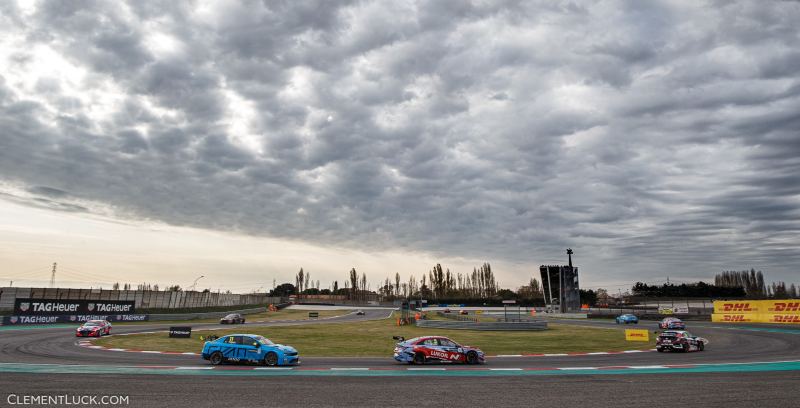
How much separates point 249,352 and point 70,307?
46.8m

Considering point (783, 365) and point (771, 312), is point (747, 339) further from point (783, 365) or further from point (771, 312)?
point (771, 312)

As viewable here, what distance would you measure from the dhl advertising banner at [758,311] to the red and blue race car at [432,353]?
166 feet

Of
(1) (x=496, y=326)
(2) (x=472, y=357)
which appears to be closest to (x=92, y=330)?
(2) (x=472, y=357)

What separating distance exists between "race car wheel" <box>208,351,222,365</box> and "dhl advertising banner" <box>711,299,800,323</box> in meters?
60.6

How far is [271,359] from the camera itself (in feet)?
69.3

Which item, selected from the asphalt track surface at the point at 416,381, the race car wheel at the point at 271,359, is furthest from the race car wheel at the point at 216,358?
the race car wheel at the point at 271,359

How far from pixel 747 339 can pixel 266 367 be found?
115 feet

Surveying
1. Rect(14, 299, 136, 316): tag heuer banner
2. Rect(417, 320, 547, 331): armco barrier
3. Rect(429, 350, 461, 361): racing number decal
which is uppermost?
Rect(14, 299, 136, 316): tag heuer banner

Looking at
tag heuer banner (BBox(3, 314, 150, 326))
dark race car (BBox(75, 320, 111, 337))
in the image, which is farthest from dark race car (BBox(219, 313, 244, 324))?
dark race car (BBox(75, 320, 111, 337))

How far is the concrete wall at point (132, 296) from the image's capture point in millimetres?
52312

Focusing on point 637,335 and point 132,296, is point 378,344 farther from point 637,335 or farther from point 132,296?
point 132,296

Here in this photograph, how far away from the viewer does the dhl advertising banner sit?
54.1 meters

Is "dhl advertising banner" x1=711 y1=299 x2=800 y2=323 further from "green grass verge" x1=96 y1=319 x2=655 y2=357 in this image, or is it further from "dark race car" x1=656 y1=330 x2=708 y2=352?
"dark race car" x1=656 y1=330 x2=708 y2=352

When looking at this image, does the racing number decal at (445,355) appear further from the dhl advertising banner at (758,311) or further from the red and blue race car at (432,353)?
the dhl advertising banner at (758,311)
